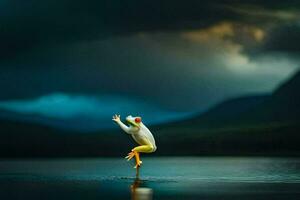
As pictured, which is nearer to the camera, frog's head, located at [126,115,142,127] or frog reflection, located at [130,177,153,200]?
frog reflection, located at [130,177,153,200]

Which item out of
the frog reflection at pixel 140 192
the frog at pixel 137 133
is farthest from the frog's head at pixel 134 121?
the frog reflection at pixel 140 192

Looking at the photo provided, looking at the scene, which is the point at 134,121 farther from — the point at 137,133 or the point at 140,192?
the point at 140,192

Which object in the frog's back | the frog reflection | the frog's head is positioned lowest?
the frog reflection

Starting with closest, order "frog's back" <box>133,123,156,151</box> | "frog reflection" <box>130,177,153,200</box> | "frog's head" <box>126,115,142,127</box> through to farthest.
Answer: "frog reflection" <box>130,177,153,200</box> → "frog's head" <box>126,115,142,127</box> → "frog's back" <box>133,123,156,151</box>

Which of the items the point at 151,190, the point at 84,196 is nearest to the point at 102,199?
the point at 84,196

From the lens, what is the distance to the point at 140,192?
16.9 metres

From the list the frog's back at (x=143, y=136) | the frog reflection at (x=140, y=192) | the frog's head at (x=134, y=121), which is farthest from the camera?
the frog's back at (x=143, y=136)

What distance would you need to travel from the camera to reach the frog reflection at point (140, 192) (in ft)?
51.8

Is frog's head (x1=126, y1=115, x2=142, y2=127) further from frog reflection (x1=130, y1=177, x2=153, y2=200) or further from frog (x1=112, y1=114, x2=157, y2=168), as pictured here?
frog reflection (x1=130, y1=177, x2=153, y2=200)

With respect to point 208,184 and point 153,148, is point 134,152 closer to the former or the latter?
point 153,148

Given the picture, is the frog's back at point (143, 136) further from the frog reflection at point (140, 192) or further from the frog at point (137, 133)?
the frog reflection at point (140, 192)

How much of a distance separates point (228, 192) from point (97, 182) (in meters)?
4.89

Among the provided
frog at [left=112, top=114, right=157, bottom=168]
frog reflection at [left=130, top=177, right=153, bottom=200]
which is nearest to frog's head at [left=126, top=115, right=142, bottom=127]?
frog at [left=112, top=114, right=157, bottom=168]

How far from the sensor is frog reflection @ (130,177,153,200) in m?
15.8
